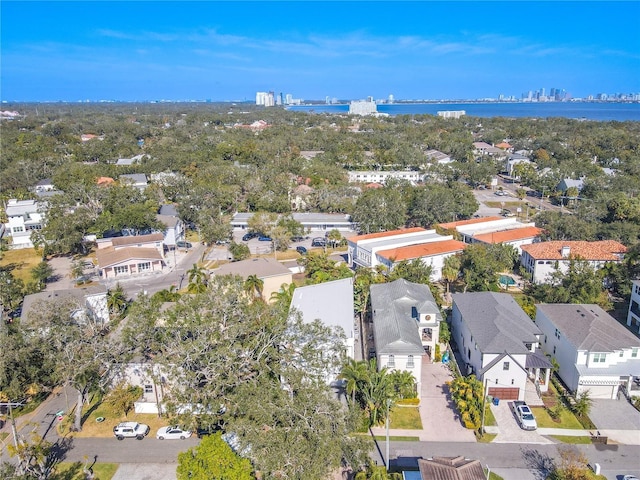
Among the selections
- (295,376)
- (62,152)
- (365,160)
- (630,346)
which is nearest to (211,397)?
(295,376)

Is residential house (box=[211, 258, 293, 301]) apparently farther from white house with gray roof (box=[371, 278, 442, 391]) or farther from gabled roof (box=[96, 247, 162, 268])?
gabled roof (box=[96, 247, 162, 268])

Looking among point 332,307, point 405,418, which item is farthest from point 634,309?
point 332,307

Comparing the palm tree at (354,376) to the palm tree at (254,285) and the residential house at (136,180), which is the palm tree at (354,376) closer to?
the palm tree at (254,285)

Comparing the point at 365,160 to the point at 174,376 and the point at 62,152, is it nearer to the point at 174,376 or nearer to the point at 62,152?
the point at 62,152

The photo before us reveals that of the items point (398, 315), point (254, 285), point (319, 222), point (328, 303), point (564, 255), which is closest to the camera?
point (398, 315)

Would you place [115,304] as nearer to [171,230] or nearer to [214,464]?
[171,230]

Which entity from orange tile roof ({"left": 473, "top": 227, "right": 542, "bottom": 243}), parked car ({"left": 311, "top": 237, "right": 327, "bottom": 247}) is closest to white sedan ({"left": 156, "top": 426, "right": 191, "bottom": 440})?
Result: parked car ({"left": 311, "top": 237, "right": 327, "bottom": 247})

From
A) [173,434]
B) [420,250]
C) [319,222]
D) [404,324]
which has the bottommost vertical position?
[173,434]
